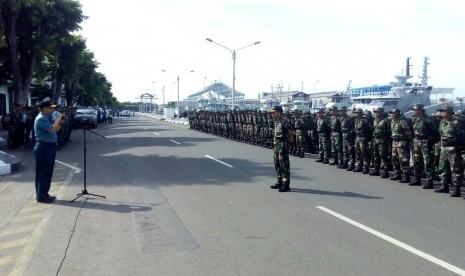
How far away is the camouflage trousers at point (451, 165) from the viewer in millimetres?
8947

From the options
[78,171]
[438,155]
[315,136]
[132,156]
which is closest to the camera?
[438,155]

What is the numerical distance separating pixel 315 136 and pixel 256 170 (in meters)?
5.15

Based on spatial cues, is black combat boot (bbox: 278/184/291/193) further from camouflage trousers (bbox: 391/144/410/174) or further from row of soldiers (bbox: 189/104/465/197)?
camouflage trousers (bbox: 391/144/410/174)

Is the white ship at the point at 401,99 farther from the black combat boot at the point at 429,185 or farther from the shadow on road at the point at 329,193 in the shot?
the shadow on road at the point at 329,193

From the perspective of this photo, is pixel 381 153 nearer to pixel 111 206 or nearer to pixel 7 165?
pixel 111 206

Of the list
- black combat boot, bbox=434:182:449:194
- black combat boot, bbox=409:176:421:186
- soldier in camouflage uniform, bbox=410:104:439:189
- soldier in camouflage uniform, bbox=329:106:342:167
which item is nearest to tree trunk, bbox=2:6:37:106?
soldier in camouflage uniform, bbox=329:106:342:167

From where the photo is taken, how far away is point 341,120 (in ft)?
43.1

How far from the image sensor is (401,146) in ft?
34.9

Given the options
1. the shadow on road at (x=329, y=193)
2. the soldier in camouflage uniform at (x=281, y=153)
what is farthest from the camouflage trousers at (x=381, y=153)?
the soldier in camouflage uniform at (x=281, y=153)

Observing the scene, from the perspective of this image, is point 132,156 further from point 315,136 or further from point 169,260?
point 169,260

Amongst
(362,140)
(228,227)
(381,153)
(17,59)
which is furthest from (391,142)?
(17,59)

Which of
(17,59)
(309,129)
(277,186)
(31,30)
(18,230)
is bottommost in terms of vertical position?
(18,230)

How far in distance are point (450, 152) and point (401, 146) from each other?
163 cm

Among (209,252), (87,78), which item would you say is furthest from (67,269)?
(87,78)
